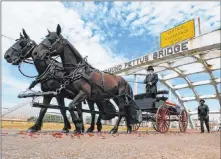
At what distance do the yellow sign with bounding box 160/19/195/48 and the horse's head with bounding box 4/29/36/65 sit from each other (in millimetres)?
21085

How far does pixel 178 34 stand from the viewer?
94.2 ft

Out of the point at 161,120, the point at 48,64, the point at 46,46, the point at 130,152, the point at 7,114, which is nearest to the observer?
the point at 130,152

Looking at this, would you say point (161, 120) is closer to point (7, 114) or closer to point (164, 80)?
point (7, 114)

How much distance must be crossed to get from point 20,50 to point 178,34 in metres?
23.8

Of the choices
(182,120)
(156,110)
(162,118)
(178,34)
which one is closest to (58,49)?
(156,110)

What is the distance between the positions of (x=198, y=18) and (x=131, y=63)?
836 cm

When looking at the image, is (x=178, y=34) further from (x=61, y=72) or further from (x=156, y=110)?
(x=61, y=72)

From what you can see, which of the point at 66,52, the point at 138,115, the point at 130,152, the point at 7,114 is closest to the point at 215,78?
the point at 7,114

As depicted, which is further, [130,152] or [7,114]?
[7,114]

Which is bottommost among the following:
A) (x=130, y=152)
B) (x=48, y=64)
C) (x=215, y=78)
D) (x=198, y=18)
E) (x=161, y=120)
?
(x=130, y=152)

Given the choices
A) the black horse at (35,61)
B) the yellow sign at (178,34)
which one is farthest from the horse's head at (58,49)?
the yellow sign at (178,34)

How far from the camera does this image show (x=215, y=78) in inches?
1318

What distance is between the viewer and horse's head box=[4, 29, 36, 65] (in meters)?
7.03

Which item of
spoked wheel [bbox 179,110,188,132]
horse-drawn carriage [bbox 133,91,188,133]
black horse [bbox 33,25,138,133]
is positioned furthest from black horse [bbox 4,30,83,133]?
spoked wheel [bbox 179,110,188,132]
